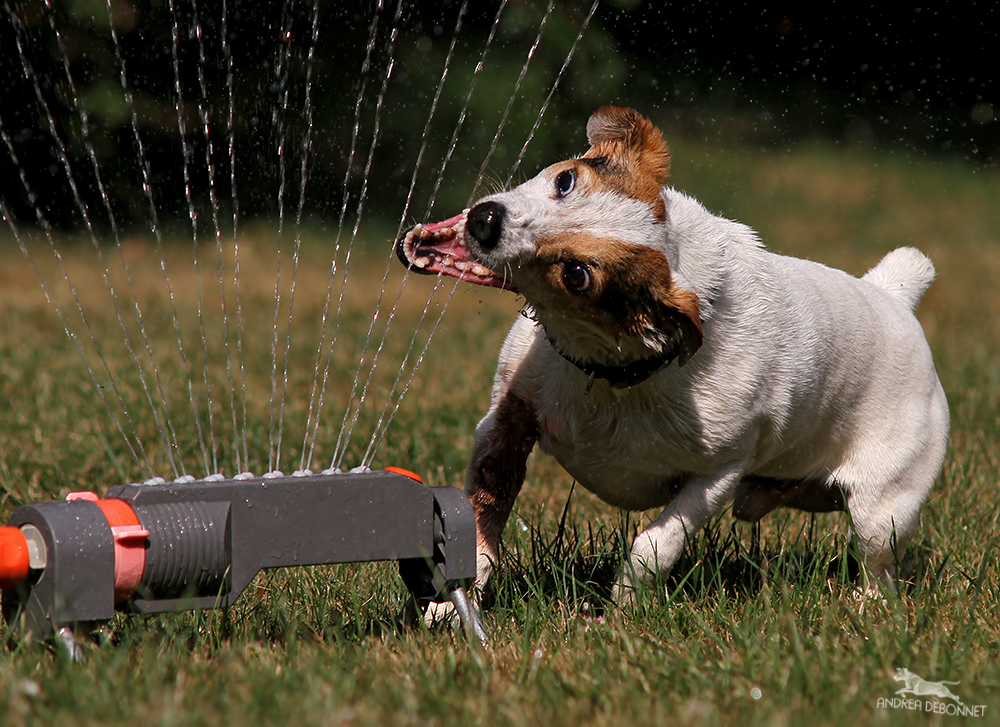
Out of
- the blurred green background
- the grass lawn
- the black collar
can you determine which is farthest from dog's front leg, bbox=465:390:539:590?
the blurred green background

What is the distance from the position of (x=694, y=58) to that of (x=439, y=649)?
8768 mm

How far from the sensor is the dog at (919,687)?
1886 mm

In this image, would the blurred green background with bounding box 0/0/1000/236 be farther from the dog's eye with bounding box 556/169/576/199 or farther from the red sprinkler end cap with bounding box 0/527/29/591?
the red sprinkler end cap with bounding box 0/527/29/591

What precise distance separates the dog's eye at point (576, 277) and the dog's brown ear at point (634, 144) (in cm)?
28

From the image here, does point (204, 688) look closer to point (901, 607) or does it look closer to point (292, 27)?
point (901, 607)

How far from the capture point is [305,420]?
4.18 metres

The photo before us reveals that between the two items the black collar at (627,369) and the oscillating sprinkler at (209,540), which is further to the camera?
the black collar at (627,369)

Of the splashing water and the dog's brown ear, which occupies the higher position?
the dog's brown ear

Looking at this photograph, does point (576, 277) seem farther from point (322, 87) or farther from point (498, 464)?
point (322, 87)

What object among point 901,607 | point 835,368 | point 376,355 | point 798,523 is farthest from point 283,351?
point 901,607

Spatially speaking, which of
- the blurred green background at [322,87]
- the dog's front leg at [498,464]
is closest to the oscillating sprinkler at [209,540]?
the dog's front leg at [498,464]

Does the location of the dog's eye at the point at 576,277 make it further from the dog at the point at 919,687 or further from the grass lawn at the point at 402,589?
the dog at the point at 919,687

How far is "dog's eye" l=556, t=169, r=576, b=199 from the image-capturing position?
220 cm

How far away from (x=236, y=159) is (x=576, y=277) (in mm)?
7250
